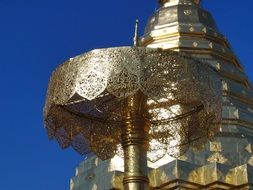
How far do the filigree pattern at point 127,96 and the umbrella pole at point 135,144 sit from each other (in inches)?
5.8

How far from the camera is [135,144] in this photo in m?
8.06

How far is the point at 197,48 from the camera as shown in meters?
23.8

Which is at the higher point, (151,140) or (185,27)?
(185,27)

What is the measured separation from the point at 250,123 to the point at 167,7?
6546mm

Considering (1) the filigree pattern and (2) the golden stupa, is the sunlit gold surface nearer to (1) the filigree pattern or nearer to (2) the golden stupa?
(1) the filigree pattern

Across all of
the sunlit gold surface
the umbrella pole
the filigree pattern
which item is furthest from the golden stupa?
the umbrella pole

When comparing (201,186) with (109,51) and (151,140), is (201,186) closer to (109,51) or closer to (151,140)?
(151,140)

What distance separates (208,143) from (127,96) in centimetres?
1203

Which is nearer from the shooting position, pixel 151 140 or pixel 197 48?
pixel 151 140

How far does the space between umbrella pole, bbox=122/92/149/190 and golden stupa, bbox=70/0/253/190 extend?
10.0 m

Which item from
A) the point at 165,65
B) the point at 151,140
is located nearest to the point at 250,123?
the point at 151,140

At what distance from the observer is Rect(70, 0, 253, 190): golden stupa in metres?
18.4

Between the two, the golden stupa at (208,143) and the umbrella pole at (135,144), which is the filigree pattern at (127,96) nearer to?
the umbrella pole at (135,144)

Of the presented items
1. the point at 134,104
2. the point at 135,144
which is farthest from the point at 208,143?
the point at 135,144
